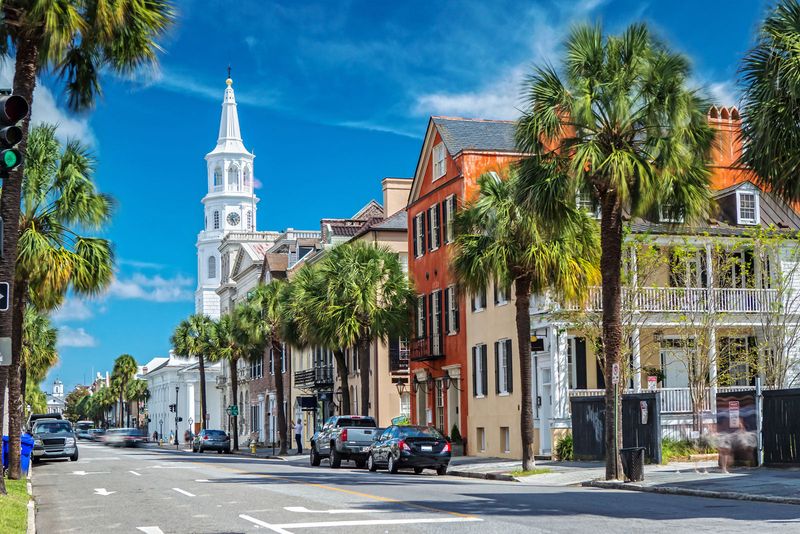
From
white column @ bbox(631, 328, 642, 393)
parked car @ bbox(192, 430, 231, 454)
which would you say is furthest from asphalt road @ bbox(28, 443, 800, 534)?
parked car @ bbox(192, 430, 231, 454)

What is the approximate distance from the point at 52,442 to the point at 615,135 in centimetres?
2957

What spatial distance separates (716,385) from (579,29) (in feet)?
51.2

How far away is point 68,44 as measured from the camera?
2047cm

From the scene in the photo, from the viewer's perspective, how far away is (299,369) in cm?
7225

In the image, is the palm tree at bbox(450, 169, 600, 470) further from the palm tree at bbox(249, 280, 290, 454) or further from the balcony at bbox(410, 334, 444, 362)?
the palm tree at bbox(249, 280, 290, 454)

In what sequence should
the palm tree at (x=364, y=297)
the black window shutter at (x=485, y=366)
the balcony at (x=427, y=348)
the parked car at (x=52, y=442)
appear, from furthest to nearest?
the balcony at (x=427, y=348)
the parked car at (x=52, y=442)
the palm tree at (x=364, y=297)
the black window shutter at (x=485, y=366)

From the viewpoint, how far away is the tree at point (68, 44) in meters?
19.6

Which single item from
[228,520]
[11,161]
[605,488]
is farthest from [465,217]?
[11,161]

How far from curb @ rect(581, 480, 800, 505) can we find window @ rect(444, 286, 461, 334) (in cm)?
2030

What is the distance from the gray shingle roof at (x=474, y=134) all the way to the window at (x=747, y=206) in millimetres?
9108

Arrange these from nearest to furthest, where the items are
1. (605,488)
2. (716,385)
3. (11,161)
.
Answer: (11,161)
(605,488)
(716,385)

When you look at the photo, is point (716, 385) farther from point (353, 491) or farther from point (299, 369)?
point (299, 369)

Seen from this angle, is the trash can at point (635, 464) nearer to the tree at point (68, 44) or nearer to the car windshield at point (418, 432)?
the car windshield at point (418, 432)

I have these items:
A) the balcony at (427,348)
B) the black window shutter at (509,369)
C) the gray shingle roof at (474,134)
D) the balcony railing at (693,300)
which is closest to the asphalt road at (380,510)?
the balcony railing at (693,300)
